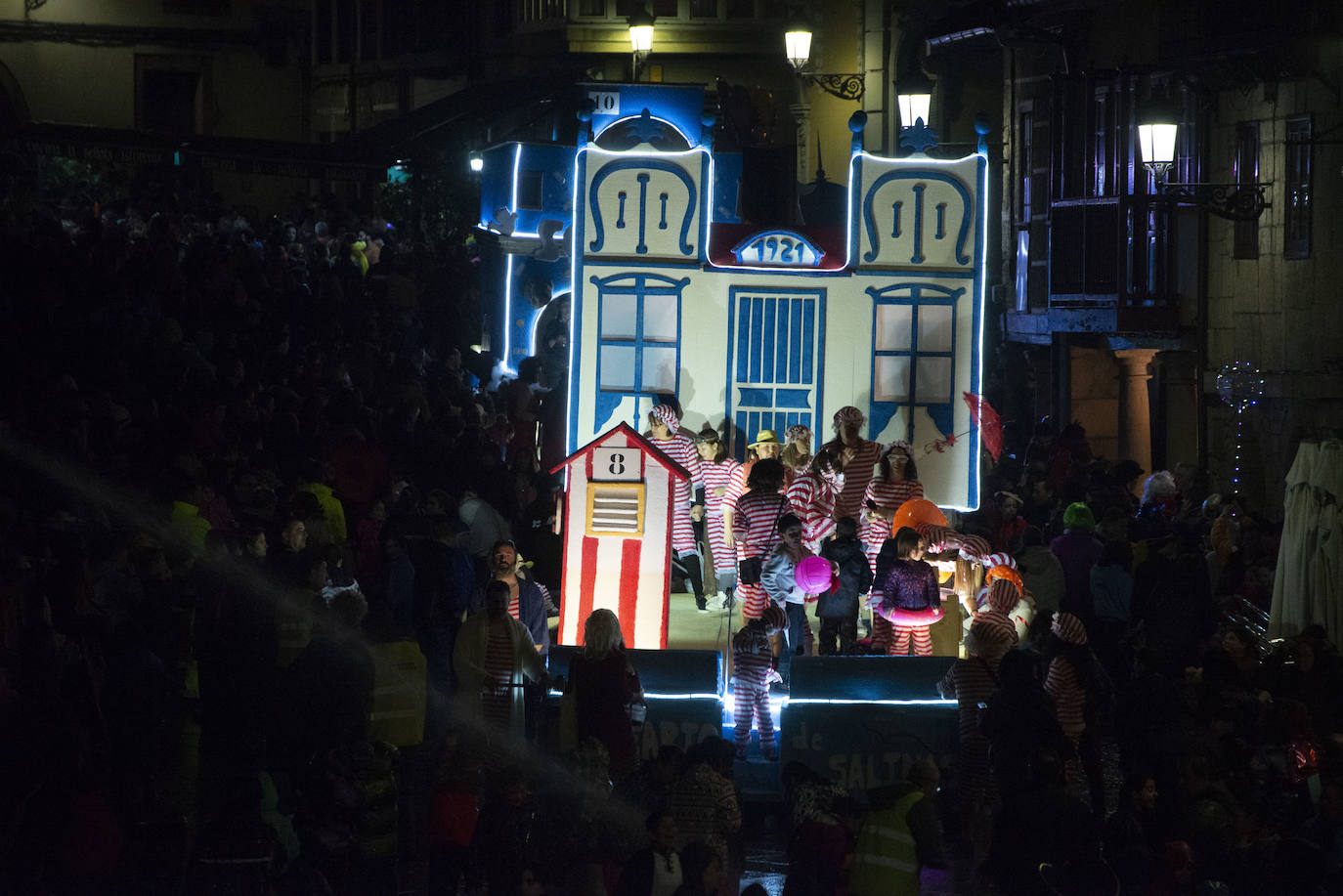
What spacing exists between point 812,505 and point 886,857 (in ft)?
17.1

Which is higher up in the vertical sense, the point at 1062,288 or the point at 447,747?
the point at 1062,288

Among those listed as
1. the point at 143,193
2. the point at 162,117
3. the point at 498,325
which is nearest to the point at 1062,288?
the point at 498,325

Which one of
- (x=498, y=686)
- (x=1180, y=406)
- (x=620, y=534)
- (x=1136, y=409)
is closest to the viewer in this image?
(x=498, y=686)

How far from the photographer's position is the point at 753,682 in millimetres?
11227

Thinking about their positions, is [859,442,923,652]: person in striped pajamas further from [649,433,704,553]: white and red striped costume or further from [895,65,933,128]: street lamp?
[895,65,933,128]: street lamp

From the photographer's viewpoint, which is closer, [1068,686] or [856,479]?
[1068,686]

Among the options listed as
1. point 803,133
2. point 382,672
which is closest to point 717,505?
point 382,672

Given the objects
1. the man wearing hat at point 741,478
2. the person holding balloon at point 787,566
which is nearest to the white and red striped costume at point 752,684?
the person holding balloon at point 787,566

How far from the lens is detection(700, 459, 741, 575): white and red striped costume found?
14.4m

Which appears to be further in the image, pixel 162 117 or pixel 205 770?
pixel 162 117

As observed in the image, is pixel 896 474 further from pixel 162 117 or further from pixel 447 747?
pixel 162 117

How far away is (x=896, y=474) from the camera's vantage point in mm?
13867

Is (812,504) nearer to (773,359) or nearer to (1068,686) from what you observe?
(1068,686)

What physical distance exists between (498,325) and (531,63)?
15168 mm
